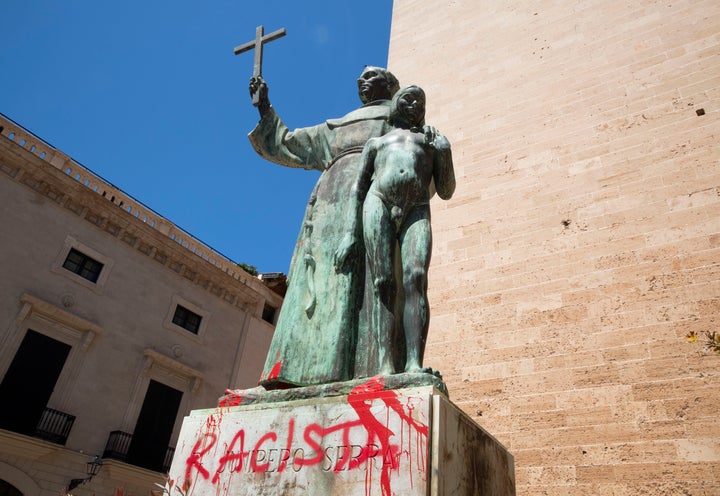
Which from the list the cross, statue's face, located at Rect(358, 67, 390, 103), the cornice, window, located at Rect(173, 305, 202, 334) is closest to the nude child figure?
statue's face, located at Rect(358, 67, 390, 103)

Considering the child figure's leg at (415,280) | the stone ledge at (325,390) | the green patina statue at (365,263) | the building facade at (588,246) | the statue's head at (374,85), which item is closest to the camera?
the stone ledge at (325,390)

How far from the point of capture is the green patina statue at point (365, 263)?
2.47m

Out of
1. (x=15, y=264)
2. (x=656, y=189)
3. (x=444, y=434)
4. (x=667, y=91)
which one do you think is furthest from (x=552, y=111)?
(x=15, y=264)

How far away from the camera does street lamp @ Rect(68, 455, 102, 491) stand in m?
12.1

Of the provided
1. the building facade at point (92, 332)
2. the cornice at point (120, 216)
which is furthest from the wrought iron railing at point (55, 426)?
the cornice at point (120, 216)

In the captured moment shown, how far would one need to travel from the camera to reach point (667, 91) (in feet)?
21.0

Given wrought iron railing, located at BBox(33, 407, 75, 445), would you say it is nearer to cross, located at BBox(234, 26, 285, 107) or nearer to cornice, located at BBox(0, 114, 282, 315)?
cornice, located at BBox(0, 114, 282, 315)

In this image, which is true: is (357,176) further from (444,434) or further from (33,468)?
(33,468)

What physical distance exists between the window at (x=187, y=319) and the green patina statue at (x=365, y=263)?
1409 centimetres

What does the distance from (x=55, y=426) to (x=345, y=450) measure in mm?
13003

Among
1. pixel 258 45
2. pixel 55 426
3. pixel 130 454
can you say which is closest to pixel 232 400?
pixel 258 45

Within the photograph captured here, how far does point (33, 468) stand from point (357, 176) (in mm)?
12533

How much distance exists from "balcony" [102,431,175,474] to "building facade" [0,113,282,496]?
0.03 m

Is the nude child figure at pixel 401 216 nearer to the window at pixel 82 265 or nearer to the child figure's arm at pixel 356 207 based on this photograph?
the child figure's arm at pixel 356 207
